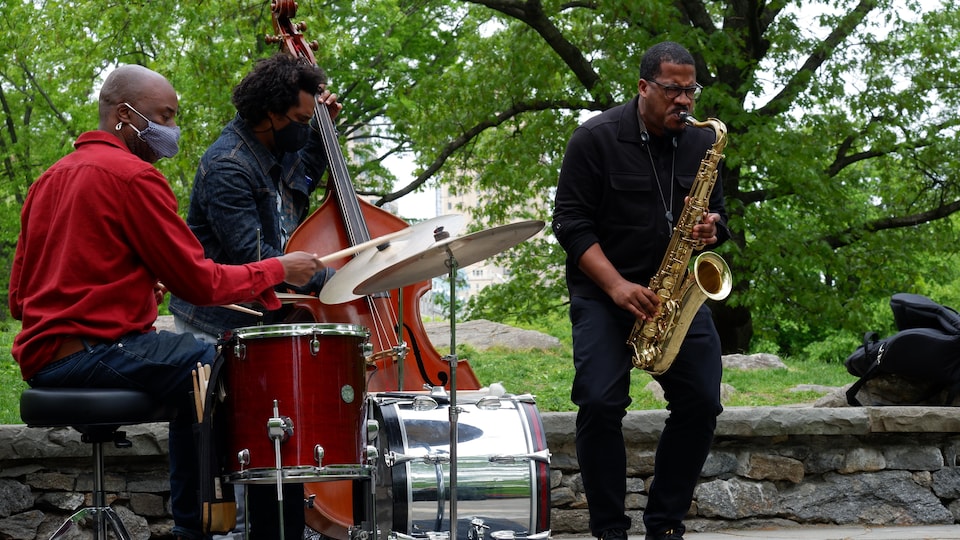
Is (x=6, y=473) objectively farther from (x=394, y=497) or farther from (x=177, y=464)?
(x=394, y=497)

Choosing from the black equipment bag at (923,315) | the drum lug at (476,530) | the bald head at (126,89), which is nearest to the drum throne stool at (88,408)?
the bald head at (126,89)

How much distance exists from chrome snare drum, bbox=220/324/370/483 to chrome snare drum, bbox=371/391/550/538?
282 mm

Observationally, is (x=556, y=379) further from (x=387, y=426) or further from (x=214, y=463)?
(x=214, y=463)

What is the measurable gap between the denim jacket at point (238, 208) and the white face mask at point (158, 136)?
0.47m

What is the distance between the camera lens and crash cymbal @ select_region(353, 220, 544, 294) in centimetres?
371

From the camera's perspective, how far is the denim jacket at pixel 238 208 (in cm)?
441

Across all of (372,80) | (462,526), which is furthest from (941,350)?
(372,80)

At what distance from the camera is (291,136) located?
4.61 meters

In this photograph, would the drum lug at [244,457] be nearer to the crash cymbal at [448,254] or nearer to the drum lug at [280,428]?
the drum lug at [280,428]

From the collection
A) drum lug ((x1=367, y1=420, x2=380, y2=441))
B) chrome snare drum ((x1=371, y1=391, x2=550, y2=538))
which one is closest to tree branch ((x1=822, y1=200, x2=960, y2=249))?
chrome snare drum ((x1=371, y1=391, x2=550, y2=538))

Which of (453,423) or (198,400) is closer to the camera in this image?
(198,400)

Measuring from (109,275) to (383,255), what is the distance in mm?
947

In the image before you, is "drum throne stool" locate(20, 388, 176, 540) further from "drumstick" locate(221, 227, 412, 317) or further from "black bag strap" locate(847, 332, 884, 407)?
"black bag strap" locate(847, 332, 884, 407)

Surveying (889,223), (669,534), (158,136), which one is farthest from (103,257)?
(889,223)
